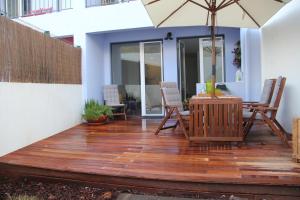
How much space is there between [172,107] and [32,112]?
250cm

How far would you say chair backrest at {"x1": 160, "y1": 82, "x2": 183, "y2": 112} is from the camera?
505 cm

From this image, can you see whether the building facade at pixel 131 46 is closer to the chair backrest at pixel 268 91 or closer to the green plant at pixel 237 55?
the green plant at pixel 237 55

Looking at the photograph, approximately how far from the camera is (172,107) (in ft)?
15.4

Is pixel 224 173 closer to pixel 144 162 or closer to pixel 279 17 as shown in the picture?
pixel 144 162

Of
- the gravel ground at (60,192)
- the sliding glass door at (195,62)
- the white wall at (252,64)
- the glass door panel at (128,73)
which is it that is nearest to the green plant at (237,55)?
the sliding glass door at (195,62)

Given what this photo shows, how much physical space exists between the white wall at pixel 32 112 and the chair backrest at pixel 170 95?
2309 millimetres

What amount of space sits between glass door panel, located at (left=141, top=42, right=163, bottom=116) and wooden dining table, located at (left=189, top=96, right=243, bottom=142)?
13.6ft

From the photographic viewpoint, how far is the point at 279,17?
4973mm

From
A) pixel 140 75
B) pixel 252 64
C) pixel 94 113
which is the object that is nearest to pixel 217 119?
pixel 252 64

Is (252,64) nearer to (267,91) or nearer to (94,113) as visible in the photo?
(267,91)

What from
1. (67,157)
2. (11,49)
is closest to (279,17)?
(67,157)

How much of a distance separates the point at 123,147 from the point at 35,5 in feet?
21.6

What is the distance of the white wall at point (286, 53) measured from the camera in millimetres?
4359

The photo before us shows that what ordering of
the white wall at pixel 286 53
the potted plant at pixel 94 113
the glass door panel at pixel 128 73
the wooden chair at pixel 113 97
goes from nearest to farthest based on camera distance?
the white wall at pixel 286 53
the potted plant at pixel 94 113
the wooden chair at pixel 113 97
the glass door panel at pixel 128 73
